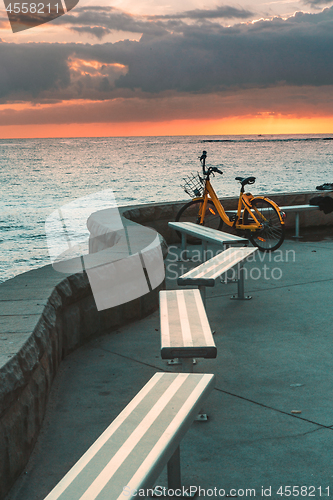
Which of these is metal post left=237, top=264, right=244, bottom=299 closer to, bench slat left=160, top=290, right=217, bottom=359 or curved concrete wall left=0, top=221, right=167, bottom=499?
curved concrete wall left=0, top=221, right=167, bottom=499

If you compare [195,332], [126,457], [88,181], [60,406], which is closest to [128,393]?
[60,406]

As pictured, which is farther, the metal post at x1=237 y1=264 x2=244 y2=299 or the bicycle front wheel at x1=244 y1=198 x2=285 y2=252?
the bicycle front wheel at x1=244 y1=198 x2=285 y2=252

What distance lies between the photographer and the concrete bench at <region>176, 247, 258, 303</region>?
13.4 feet

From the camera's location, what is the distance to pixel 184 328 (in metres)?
3.16

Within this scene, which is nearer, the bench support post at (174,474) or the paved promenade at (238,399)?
the bench support post at (174,474)

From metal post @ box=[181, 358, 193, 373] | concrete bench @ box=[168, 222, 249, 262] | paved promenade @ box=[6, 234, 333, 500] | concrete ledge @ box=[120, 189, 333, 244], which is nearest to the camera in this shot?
paved promenade @ box=[6, 234, 333, 500]

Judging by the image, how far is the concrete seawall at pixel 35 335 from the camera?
2.35 metres

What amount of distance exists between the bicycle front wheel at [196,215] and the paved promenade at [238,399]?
3.05m

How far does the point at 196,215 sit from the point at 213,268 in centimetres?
433

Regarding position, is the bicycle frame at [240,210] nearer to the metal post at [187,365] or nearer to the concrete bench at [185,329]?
the concrete bench at [185,329]

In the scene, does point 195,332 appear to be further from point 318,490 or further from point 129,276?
point 129,276

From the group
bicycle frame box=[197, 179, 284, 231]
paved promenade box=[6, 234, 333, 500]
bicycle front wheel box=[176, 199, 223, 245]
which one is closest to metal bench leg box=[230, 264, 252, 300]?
paved promenade box=[6, 234, 333, 500]

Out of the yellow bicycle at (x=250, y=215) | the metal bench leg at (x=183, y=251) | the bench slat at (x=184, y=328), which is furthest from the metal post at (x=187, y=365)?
the yellow bicycle at (x=250, y=215)

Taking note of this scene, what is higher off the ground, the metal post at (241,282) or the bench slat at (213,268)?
the bench slat at (213,268)
